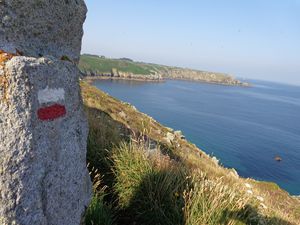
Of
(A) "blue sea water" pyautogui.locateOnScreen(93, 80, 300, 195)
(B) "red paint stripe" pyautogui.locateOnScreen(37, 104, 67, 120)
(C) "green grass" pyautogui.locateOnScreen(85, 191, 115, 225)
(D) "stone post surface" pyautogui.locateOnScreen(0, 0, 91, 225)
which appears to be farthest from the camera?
(A) "blue sea water" pyautogui.locateOnScreen(93, 80, 300, 195)

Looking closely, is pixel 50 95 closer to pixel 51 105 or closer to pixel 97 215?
pixel 51 105

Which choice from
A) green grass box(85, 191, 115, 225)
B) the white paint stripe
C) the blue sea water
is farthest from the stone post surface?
the blue sea water

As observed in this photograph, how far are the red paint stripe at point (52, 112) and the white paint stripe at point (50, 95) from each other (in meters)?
0.08

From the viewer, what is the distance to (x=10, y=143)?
10.5 ft

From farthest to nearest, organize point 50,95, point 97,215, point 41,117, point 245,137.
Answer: point 245,137
point 97,215
point 50,95
point 41,117

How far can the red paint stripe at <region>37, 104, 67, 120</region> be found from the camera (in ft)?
11.8

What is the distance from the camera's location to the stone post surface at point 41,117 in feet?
10.6

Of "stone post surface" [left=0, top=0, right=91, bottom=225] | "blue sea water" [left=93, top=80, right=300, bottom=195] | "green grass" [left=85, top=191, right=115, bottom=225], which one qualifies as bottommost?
"blue sea water" [left=93, top=80, right=300, bottom=195]

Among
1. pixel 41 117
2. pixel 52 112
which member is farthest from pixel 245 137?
pixel 41 117

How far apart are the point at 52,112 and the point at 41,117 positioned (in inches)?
7.8

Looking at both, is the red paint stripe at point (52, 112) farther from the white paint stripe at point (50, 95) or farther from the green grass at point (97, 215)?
→ the green grass at point (97, 215)

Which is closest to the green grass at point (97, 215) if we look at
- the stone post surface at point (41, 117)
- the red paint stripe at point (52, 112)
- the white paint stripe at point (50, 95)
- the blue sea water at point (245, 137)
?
the stone post surface at point (41, 117)

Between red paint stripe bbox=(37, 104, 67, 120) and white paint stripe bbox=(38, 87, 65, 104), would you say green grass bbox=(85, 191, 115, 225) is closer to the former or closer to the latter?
red paint stripe bbox=(37, 104, 67, 120)

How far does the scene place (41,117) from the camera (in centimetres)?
357
